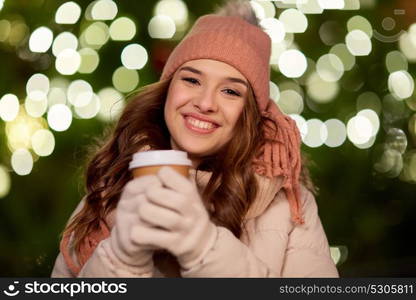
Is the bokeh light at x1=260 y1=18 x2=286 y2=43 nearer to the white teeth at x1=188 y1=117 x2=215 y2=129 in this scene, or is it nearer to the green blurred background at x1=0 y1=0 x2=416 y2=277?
the green blurred background at x1=0 y1=0 x2=416 y2=277

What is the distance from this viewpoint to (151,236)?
152cm

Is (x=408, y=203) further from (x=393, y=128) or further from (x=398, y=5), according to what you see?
(x=398, y=5)

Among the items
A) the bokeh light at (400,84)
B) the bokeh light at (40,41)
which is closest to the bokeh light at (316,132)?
the bokeh light at (400,84)

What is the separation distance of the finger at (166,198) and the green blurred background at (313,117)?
169 cm

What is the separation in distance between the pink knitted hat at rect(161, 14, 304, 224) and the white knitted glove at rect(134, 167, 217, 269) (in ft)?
1.88

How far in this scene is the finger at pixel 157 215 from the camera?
1493 mm

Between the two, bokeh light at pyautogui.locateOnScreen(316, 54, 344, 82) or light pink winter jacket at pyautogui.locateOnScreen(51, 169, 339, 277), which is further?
bokeh light at pyautogui.locateOnScreen(316, 54, 344, 82)

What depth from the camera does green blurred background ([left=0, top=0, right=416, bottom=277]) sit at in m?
3.26

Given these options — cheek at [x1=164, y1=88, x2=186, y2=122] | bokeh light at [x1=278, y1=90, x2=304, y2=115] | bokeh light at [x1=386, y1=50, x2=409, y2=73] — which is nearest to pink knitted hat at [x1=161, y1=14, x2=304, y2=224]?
cheek at [x1=164, y1=88, x2=186, y2=122]

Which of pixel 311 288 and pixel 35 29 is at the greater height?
pixel 35 29

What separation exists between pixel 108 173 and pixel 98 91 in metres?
1.15

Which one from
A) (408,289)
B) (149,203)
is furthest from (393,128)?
(149,203)

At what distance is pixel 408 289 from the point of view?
2088mm

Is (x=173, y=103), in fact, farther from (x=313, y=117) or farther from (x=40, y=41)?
(x=313, y=117)
